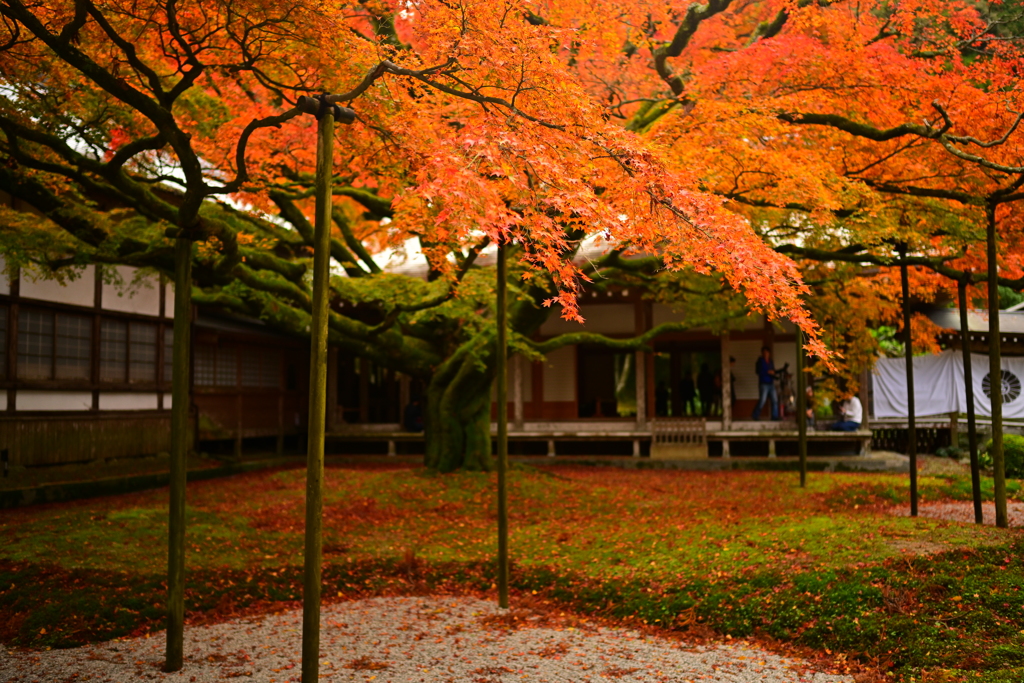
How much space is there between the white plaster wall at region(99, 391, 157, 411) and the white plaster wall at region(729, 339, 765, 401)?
14.2 metres

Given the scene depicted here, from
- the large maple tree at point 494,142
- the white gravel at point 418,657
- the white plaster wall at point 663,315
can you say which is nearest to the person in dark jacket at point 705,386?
the white plaster wall at point 663,315

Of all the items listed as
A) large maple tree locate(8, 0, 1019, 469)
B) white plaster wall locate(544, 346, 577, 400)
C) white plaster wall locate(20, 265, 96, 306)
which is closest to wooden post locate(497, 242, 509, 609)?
large maple tree locate(8, 0, 1019, 469)

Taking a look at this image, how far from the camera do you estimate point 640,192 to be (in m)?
6.45

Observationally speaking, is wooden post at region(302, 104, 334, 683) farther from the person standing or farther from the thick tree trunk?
the person standing

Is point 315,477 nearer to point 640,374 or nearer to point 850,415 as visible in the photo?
point 640,374

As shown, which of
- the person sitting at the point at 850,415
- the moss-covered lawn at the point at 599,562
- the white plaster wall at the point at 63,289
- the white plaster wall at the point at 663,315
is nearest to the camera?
the moss-covered lawn at the point at 599,562

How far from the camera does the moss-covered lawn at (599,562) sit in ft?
21.8

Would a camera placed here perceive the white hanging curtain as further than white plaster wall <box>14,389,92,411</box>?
Yes

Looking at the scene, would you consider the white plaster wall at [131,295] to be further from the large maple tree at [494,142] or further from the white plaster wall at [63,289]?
the large maple tree at [494,142]

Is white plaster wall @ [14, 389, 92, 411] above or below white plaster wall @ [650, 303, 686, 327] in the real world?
below

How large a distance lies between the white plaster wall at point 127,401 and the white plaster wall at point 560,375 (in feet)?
34.1

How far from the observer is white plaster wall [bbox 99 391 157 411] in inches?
571

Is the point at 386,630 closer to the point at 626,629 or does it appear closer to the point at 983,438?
the point at 626,629

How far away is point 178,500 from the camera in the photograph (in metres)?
6.13
